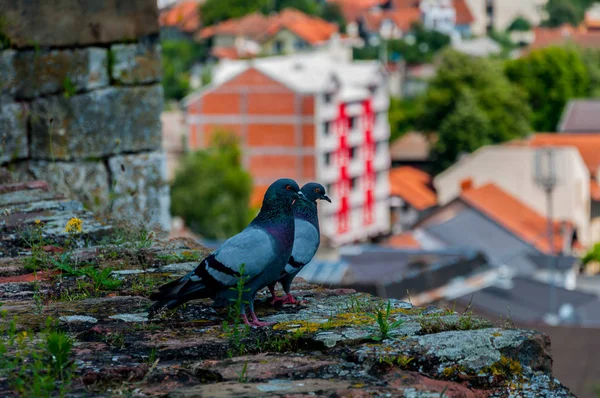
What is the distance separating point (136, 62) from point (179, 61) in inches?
3287

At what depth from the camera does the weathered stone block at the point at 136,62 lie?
7.52 m

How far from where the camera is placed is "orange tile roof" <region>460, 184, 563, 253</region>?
4353cm

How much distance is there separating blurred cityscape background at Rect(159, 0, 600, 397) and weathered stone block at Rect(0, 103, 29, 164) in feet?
36.2

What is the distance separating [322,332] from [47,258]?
1.39 metres

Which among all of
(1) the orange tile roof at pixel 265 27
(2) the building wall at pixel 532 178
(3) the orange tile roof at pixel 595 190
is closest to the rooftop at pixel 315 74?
(2) the building wall at pixel 532 178

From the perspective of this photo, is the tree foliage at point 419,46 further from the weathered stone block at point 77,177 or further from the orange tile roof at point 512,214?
the weathered stone block at point 77,177

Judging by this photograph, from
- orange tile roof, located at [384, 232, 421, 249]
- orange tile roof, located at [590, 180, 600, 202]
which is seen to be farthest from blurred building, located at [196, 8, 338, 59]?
orange tile roof, located at [384, 232, 421, 249]

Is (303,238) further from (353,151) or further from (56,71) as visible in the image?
(353,151)

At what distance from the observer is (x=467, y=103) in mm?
62625

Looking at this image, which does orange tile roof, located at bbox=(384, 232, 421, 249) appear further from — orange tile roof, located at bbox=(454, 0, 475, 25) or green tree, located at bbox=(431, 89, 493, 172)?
orange tile roof, located at bbox=(454, 0, 475, 25)

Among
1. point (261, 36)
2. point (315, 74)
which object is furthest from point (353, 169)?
point (261, 36)

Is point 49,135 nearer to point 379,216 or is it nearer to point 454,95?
point 379,216

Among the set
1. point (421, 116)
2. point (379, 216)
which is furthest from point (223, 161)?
point (421, 116)

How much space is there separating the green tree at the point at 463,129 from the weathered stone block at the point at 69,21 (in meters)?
55.4
